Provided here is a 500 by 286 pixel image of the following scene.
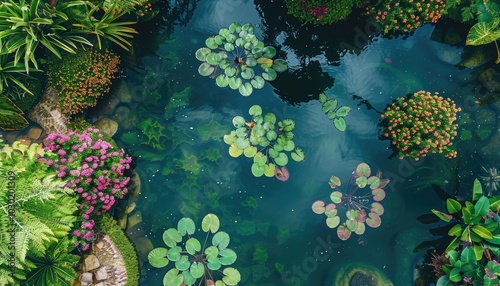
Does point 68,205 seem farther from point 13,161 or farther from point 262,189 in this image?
point 262,189

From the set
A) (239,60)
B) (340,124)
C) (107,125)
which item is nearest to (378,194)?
(340,124)

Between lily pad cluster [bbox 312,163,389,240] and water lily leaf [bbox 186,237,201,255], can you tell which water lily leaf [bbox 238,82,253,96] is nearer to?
lily pad cluster [bbox 312,163,389,240]

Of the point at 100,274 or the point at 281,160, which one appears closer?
the point at 100,274

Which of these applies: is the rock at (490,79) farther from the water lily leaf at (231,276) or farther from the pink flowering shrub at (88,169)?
the pink flowering shrub at (88,169)

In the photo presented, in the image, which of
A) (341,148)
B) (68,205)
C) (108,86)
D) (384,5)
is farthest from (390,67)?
(68,205)

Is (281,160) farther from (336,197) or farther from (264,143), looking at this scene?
(336,197)

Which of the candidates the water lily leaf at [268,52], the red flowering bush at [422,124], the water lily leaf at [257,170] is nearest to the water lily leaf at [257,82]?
the water lily leaf at [268,52]

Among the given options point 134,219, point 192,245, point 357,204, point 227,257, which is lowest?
point 227,257

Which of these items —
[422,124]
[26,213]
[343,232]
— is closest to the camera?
[26,213]

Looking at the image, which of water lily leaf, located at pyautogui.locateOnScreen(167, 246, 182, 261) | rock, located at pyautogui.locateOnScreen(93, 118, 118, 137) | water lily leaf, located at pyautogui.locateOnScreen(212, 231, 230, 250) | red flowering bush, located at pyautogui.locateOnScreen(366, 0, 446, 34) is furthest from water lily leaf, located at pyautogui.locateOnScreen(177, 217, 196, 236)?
red flowering bush, located at pyautogui.locateOnScreen(366, 0, 446, 34)
